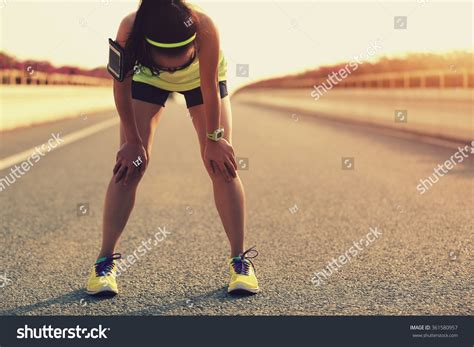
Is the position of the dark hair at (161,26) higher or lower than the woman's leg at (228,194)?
higher

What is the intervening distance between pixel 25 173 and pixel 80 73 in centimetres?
8151

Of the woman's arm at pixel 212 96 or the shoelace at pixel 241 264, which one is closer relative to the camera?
the woman's arm at pixel 212 96

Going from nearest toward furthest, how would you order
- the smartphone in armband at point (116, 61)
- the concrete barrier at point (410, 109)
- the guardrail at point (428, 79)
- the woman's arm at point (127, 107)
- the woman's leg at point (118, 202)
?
the smartphone in armband at point (116, 61) < the woman's arm at point (127, 107) < the woman's leg at point (118, 202) < the concrete barrier at point (410, 109) < the guardrail at point (428, 79)

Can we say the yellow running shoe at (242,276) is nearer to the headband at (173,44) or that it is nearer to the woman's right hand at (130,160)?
the woman's right hand at (130,160)

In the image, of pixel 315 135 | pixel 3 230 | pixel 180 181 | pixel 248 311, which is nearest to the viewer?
pixel 248 311

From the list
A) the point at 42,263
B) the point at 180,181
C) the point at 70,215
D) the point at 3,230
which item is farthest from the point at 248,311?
the point at 180,181

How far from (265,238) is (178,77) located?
7.14ft

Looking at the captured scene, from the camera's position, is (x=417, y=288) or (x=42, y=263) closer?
(x=417, y=288)

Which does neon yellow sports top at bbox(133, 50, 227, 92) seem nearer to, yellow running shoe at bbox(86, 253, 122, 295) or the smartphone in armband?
the smartphone in armband

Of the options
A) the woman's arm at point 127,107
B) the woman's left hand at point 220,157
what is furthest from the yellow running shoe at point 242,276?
the woman's arm at point 127,107

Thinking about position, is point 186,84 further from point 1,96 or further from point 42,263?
point 1,96

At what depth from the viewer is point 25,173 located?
32.1 feet

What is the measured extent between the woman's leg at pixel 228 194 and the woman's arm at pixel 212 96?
0.10 meters

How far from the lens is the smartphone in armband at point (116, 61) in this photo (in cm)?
378
